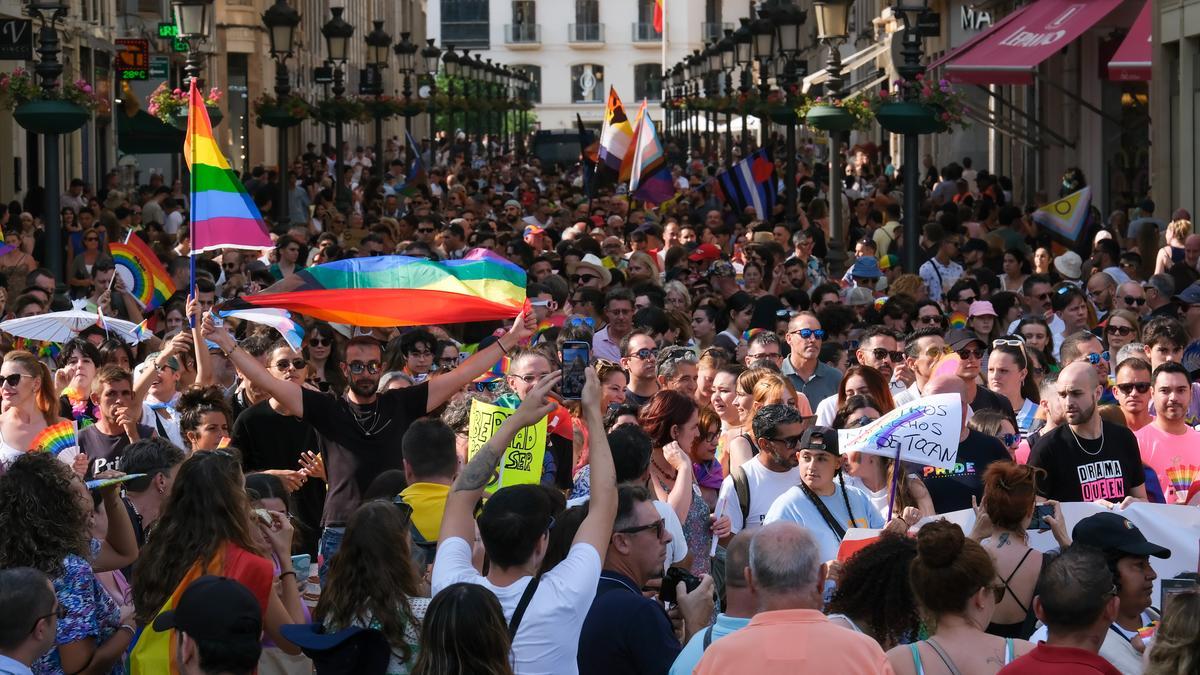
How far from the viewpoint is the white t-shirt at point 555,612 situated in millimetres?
5742

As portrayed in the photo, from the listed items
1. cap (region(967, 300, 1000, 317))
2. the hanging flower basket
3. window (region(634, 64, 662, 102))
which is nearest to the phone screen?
cap (region(967, 300, 1000, 317))

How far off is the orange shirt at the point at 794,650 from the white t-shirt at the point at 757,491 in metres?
3.23

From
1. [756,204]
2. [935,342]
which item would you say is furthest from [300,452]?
[756,204]

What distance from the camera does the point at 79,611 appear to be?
20.7ft

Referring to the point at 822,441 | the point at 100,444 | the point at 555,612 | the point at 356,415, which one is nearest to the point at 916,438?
the point at 822,441

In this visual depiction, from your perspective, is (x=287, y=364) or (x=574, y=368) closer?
(x=574, y=368)

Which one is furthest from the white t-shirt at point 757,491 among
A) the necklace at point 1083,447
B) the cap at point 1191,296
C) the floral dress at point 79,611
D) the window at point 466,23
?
the window at point 466,23

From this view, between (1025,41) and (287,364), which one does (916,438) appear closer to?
(287,364)

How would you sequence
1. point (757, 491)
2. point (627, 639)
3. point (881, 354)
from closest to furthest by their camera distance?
point (627, 639), point (757, 491), point (881, 354)

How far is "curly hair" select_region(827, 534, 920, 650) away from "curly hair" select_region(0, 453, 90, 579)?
8.14 feet

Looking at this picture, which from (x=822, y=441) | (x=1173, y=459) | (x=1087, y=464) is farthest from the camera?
(x=1173, y=459)

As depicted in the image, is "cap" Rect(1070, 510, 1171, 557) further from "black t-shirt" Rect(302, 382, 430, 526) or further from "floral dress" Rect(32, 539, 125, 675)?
"black t-shirt" Rect(302, 382, 430, 526)

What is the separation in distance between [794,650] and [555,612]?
0.90 meters

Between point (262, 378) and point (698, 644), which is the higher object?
point (262, 378)
